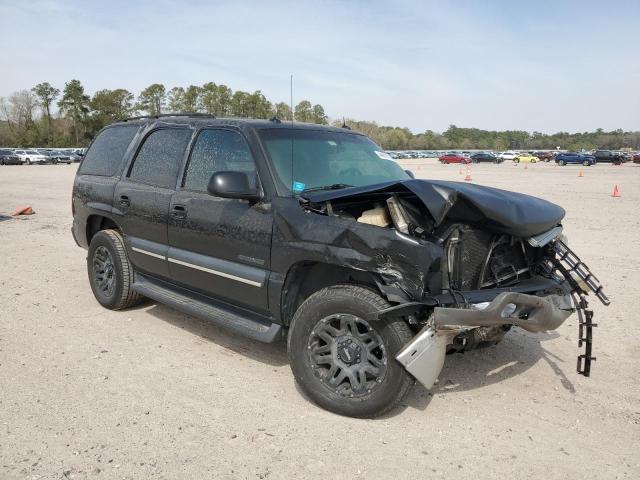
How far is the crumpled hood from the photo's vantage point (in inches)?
121

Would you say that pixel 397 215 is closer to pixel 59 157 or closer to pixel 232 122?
pixel 232 122

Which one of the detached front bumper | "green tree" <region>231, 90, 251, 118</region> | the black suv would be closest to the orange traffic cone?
"green tree" <region>231, 90, 251, 118</region>

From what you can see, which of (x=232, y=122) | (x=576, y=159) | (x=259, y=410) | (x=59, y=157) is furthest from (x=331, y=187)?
(x=59, y=157)

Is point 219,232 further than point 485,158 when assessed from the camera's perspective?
No

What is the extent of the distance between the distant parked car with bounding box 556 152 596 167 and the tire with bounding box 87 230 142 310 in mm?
55697

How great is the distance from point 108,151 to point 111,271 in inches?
49.3

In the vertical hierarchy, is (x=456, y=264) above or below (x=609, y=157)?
below

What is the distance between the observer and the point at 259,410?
11.5 feet

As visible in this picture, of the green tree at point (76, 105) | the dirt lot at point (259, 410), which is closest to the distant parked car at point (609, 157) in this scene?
the dirt lot at point (259, 410)

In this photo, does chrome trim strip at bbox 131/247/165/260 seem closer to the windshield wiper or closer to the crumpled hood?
the windshield wiper

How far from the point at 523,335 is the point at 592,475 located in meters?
2.13

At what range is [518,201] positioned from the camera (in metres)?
3.49

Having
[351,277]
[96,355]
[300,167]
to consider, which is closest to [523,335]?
[351,277]

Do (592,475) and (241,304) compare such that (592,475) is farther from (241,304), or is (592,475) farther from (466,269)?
Answer: (241,304)
